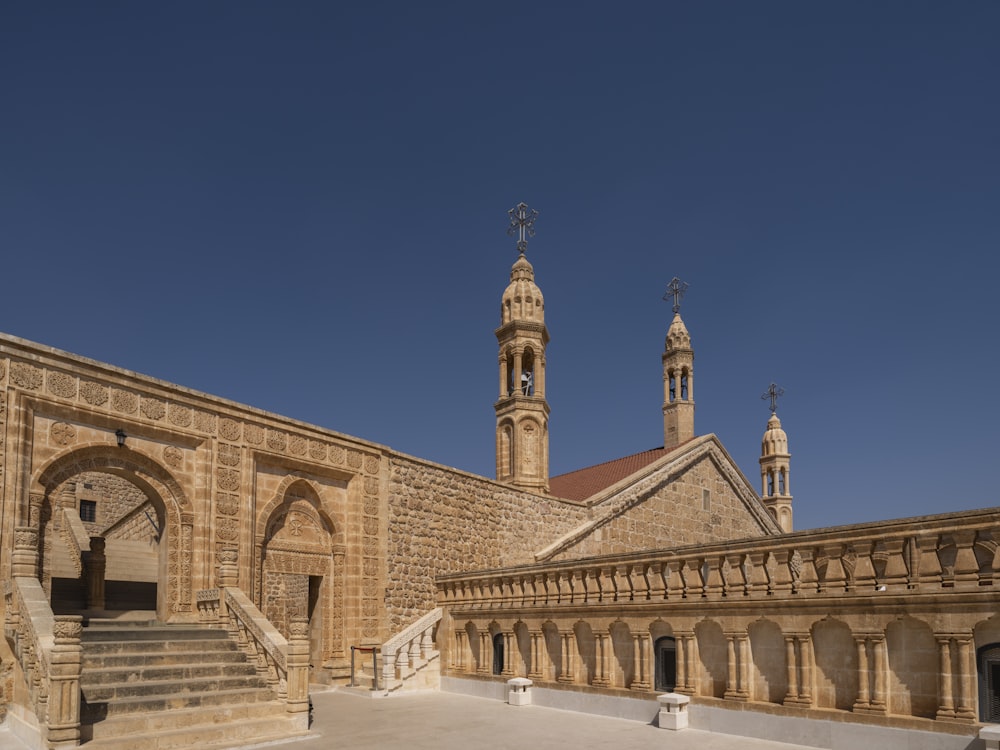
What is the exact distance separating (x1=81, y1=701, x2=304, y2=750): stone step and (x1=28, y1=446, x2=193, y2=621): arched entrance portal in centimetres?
361

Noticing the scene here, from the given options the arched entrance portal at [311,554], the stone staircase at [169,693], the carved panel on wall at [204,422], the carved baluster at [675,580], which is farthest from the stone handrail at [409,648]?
the carved baluster at [675,580]

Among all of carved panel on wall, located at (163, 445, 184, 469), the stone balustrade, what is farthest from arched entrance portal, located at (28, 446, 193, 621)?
the stone balustrade

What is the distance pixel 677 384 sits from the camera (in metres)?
36.9

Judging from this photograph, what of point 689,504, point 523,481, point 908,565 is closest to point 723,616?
point 908,565

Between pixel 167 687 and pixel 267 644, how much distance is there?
1750 millimetres

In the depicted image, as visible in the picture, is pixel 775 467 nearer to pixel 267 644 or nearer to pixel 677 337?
pixel 677 337

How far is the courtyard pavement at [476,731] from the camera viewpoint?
10.7m

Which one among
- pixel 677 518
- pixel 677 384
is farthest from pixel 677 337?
pixel 677 518

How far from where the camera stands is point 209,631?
13.8m

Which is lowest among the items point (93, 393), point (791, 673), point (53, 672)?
point (791, 673)

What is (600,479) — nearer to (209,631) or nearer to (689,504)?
(689,504)

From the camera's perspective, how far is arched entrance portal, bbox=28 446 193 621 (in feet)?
44.0

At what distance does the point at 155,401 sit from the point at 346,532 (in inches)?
211

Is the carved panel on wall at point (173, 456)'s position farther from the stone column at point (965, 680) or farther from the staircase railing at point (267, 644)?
the stone column at point (965, 680)
